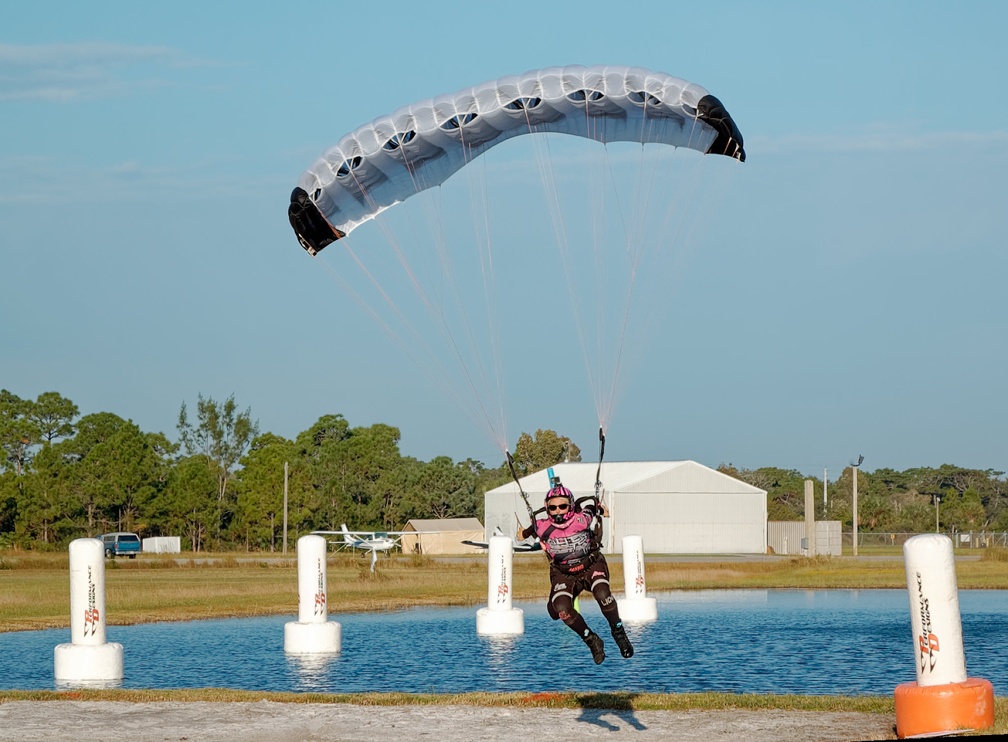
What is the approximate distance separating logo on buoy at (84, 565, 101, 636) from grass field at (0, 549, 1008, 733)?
3248 mm

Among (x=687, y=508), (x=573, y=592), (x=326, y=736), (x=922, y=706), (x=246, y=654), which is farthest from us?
(x=687, y=508)

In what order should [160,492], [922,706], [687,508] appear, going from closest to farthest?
[922,706]
[687,508]
[160,492]

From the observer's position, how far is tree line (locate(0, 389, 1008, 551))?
9356 centimetres

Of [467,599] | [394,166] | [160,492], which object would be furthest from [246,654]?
[160,492]

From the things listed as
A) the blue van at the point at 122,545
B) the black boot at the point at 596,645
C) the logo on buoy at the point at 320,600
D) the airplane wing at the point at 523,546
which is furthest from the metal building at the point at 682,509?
the black boot at the point at 596,645

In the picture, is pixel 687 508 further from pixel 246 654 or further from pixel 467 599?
pixel 246 654

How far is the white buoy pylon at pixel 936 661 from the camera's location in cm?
1338

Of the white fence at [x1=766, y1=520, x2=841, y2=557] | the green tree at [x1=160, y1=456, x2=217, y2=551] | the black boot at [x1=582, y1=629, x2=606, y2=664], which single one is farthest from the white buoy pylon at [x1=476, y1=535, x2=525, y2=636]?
the green tree at [x1=160, y1=456, x2=217, y2=551]

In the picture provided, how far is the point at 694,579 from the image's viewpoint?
4975 centimetres

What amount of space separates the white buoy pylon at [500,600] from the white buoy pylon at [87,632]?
31.1ft

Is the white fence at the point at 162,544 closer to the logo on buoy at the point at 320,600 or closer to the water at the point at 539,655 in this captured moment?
the water at the point at 539,655

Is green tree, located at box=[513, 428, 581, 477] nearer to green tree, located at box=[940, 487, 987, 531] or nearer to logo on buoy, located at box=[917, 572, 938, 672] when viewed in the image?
green tree, located at box=[940, 487, 987, 531]

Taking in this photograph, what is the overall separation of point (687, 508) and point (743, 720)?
69057mm

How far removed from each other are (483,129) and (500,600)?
11.5 m
